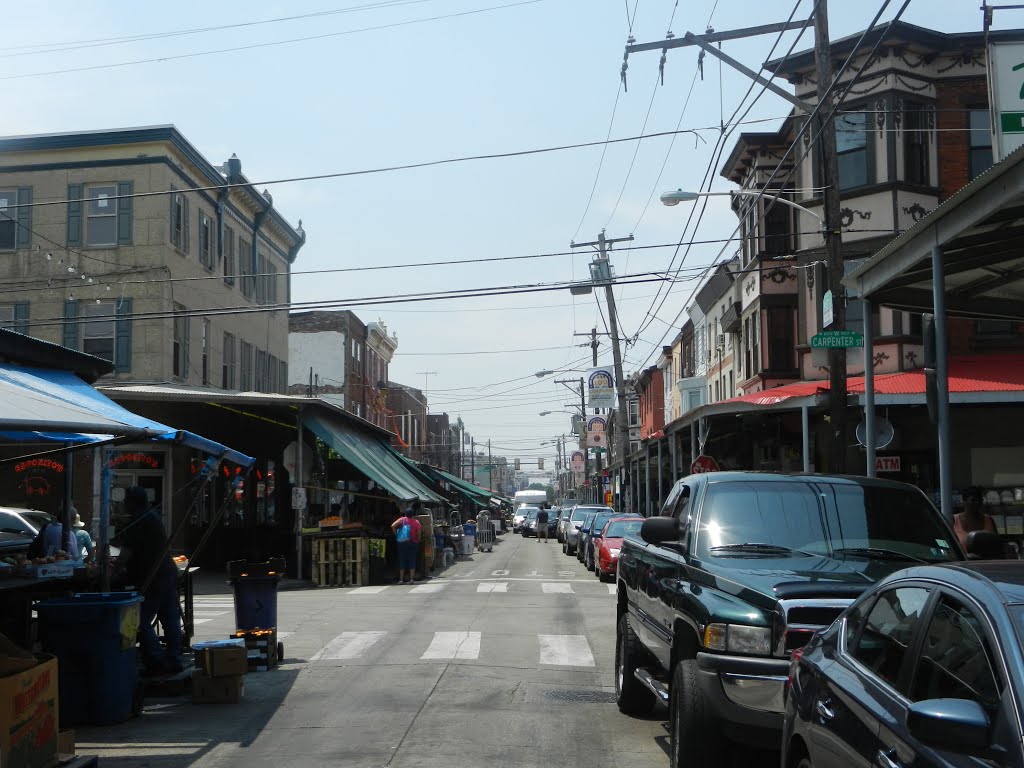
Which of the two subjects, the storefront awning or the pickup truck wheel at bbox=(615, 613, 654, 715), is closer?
the pickup truck wheel at bbox=(615, 613, 654, 715)

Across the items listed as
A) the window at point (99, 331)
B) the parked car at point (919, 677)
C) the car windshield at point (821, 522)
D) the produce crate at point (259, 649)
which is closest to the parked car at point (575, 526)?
the window at point (99, 331)

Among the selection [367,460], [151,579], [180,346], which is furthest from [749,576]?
[180,346]

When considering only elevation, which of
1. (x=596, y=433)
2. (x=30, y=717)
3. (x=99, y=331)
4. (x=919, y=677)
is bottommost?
(x=30, y=717)

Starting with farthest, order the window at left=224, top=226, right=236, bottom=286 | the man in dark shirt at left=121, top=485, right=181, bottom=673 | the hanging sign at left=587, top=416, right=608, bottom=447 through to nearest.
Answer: the hanging sign at left=587, top=416, right=608, bottom=447 → the window at left=224, top=226, right=236, bottom=286 → the man in dark shirt at left=121, top=485, right=181, bottom=673

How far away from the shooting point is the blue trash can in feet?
30.7

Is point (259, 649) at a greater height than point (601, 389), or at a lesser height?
lesser

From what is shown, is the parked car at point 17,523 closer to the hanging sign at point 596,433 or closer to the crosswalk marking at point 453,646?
the crosswalk marking at point 453,646

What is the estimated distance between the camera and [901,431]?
86.0 ft

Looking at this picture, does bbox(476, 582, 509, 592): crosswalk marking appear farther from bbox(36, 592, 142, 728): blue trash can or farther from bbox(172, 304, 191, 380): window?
bbox(36, 592, 142, 728): blue trash can

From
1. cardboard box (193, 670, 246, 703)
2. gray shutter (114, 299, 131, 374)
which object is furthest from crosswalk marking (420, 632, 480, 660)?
gray shutter (114, 299, 131, 374)

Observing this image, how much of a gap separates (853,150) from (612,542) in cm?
1073

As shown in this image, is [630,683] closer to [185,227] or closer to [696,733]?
[696,733]

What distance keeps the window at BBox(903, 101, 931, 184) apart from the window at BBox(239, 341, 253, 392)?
74.0 ft

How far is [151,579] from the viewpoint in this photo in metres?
11.3
